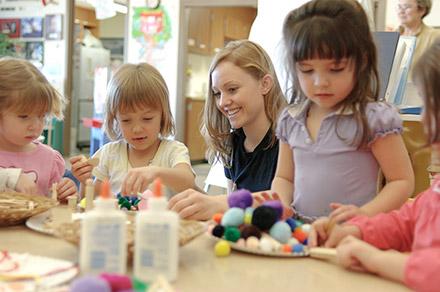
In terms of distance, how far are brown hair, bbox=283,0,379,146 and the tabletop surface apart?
0.34 metres

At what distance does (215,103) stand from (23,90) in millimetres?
531

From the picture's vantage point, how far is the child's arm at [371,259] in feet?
2.38

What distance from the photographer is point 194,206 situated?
1.03 metres

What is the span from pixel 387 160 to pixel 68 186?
766 millimetres

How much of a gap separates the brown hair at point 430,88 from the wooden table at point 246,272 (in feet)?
0.74

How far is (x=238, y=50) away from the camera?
1.57 meters

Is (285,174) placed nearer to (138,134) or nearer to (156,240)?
(138,134)

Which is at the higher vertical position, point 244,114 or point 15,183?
point 244,114

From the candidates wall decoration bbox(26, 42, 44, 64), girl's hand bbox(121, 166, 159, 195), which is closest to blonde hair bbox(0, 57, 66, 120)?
girl's hand bbox(121, 166, 159, 195)

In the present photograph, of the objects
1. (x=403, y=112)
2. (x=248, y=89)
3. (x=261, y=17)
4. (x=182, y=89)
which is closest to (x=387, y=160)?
(x=248, y=89)

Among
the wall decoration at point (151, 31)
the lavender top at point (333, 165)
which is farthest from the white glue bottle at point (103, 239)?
the wall decoration at point (151, 31)

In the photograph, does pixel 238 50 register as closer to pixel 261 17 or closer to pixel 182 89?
pixel 261 17

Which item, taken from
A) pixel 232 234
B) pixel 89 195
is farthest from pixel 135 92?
pixel 232 234

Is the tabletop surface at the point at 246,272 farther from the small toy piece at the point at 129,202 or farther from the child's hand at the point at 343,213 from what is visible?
the small toy piece at the point at 129,202
